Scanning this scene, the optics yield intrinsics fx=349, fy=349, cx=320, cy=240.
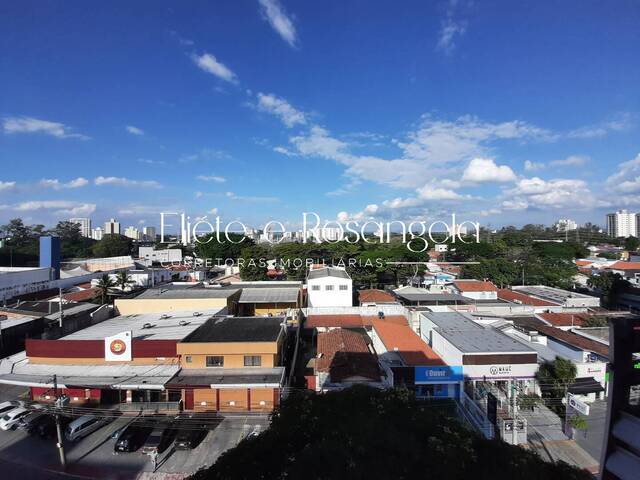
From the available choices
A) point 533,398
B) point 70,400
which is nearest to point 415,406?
point 533,398

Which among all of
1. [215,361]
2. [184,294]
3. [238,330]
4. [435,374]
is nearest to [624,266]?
[435,374]

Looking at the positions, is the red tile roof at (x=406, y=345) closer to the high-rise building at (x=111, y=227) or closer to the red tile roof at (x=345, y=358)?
the red tile roof at (x=345, y=358)

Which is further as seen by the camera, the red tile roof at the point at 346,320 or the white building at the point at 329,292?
the white building at the point at 329,292

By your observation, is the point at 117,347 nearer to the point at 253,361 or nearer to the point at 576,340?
the point at 253,361

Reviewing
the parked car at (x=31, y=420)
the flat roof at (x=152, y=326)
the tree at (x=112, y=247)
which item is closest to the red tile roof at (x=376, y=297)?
the flat roof at (x=152, y=326)

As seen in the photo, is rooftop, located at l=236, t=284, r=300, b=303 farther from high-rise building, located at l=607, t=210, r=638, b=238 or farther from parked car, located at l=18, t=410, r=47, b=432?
high-rise building, located at l=607, t=210, r=638, b=238

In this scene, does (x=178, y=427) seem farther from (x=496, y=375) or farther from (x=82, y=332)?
(x=496, y=375)

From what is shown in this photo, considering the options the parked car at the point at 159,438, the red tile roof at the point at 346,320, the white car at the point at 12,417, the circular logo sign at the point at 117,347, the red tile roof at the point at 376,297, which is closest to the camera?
the parked car at the point at 159,438
